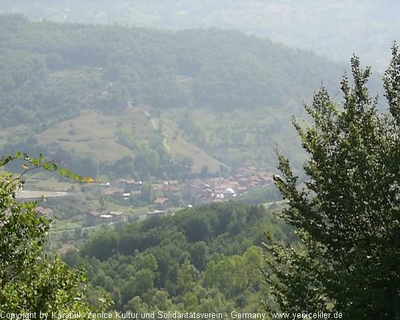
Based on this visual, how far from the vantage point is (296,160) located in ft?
370

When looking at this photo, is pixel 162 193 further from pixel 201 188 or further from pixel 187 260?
pixel 187 260

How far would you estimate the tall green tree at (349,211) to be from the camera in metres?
5.64

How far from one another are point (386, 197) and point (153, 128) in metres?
116

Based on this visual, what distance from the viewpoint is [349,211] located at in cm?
600

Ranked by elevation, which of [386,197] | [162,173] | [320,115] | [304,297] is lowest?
[162,173]

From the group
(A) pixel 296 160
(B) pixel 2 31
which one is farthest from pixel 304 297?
(B) pixel 2 31

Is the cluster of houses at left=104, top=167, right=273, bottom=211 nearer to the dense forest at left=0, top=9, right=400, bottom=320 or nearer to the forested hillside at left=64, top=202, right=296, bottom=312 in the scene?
the dense forest at left=0, top=9, right=400, bottom=320

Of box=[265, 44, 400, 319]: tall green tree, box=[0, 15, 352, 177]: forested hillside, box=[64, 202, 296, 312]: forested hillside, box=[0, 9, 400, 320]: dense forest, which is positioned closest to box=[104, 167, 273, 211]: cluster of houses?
box=[0, 9, 400, 320]: dense forest

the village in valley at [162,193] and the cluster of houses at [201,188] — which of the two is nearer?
the village in valley at [162,193]

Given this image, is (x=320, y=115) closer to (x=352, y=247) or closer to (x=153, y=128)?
(x=352, y=247)

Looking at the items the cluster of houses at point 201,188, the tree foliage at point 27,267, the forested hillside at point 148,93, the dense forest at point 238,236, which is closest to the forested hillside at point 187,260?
the dense forest at point 238,236

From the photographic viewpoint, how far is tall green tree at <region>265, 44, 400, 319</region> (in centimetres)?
564

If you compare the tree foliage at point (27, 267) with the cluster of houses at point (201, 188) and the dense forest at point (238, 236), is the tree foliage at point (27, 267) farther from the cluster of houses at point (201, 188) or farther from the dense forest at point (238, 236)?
the cluster of houses at point (201, 188)

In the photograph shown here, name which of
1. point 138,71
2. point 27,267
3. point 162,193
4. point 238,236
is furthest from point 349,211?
point 138,71
